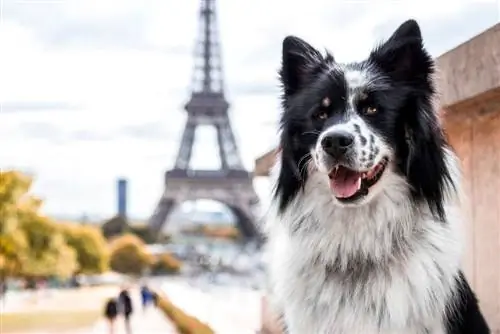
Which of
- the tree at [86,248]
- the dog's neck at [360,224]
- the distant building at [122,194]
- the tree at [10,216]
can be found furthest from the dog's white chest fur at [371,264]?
the tree at [86,248]

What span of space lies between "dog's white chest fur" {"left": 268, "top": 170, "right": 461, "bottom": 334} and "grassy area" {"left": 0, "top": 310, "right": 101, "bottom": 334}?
29.6ft

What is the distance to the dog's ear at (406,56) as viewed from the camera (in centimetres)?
133

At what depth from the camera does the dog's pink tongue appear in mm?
1322

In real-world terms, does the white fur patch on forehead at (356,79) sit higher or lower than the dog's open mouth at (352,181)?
higher

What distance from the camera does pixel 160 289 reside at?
20.9 meters

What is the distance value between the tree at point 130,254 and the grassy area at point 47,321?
7905mm

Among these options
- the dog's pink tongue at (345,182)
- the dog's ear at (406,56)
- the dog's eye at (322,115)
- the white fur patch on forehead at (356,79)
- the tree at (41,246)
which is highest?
the dog's ear at (406,56)

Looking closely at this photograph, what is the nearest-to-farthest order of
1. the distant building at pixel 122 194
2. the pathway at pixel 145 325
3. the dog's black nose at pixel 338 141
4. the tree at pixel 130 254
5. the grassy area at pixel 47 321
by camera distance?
the dog's black nose at pixel 338 141 → the pathway at pixel 145 325 → the grassy area at pixel 47 321 → the distant building at pixel 122 194 → the tree at pixel 130 254

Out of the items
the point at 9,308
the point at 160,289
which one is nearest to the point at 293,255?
the point at 9,308

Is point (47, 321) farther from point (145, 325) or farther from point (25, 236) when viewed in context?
point (25, 236)

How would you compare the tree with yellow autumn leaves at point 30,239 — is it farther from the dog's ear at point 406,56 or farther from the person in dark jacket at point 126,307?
the dog's ear at point 406,56

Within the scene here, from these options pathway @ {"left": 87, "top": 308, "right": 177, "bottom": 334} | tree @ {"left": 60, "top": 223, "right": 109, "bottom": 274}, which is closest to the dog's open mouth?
pathway @ {"left": 87, "top": 308, "right": 177, "bottom": 334}

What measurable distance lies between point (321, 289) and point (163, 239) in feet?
57.0

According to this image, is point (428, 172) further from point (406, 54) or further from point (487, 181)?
point (487, 181)
